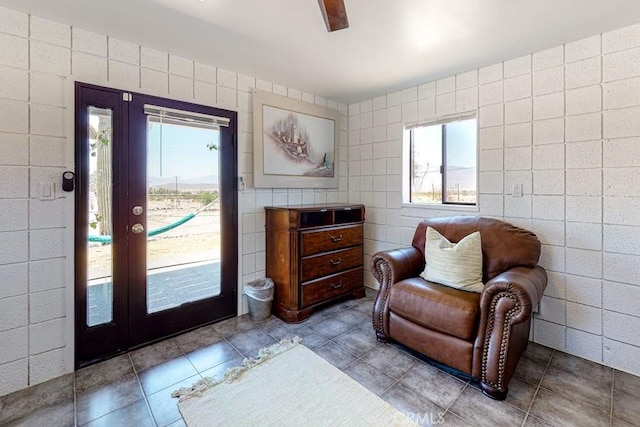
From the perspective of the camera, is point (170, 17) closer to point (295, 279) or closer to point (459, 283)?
point (295, 279)

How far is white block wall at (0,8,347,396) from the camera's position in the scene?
1.81 metres

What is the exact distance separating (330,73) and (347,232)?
157cm

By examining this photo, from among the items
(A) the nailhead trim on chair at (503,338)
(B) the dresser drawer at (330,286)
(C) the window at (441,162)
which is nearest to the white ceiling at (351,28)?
(C) the window at (441,162)

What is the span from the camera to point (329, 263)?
2986 mm

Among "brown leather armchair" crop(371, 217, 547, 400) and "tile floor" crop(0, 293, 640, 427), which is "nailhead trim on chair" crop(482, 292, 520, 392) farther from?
"tile floor" crop(0, 293, 640, 427)

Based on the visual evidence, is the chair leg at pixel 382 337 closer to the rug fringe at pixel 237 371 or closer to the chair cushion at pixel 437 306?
the chair cushion at pixel 437 306

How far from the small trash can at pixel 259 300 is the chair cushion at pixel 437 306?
3.81ft

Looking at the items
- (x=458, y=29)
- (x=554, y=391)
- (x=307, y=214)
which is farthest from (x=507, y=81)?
(x=554, y=391)

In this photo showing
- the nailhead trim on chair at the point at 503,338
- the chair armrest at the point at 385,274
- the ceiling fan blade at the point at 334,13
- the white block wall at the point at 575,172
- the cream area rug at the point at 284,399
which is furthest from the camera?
the chair armrest at the point at 385,274

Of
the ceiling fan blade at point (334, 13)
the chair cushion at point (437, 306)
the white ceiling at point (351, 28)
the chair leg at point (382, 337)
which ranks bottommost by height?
the chair leg at point (382, 337)

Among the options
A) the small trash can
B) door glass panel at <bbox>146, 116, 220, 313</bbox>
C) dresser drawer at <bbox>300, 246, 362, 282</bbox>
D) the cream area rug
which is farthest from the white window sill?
door glass panel at <bbox>146, 116, 220, 313</bbox>

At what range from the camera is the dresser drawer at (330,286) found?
2805mm

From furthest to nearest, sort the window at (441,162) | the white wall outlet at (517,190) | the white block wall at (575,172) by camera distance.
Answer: the window at (441,162), the white wall outlet at (517,190), the white block wall at (575,172)

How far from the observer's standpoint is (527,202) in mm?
2422
